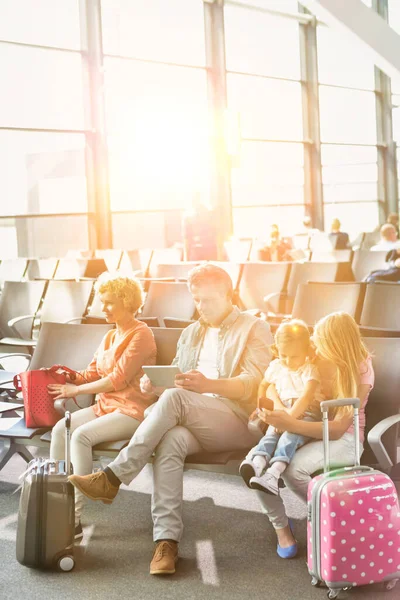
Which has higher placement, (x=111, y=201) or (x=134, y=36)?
(x=134, y=36)

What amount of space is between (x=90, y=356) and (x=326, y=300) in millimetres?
1690

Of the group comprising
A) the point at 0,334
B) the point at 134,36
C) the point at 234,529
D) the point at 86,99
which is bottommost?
the point at 234,529

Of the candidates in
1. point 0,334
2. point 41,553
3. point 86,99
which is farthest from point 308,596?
point 86,99

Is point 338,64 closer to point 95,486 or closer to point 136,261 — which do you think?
point 136,261

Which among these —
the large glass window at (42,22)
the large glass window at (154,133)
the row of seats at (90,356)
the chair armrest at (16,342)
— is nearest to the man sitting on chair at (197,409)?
the row of seats at (90,356)

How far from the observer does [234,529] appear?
3.63 meters

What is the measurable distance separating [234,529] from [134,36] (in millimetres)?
11711

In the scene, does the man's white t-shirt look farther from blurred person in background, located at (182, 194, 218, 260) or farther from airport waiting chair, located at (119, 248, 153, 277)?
blurred person in background, located at (182, 194, 218, 260)

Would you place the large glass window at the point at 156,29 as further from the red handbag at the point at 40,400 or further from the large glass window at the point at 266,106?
the red handbag at the point at 40,400

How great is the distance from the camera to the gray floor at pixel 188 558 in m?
3.00

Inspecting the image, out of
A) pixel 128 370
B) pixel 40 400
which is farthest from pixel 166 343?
pixel 40 400

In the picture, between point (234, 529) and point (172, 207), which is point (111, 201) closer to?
point (172, 207)

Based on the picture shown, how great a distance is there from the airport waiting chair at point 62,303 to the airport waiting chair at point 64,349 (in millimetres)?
2067

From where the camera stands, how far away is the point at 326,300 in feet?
17.3
